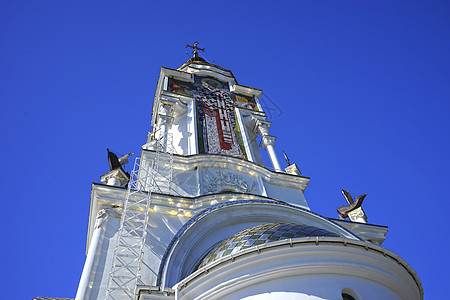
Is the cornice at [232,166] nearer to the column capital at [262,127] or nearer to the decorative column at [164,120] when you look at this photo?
the decorative column at [164,120]

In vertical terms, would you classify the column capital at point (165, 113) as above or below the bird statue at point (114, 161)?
above

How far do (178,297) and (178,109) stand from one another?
11.9m

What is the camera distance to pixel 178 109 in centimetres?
1933

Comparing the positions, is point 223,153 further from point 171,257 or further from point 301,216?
point 171,257

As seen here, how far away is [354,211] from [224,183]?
5558 mm

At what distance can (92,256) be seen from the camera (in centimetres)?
1068

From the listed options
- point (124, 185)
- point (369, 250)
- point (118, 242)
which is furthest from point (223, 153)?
point (369, 250)

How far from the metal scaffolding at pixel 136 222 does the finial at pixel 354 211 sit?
7214mm

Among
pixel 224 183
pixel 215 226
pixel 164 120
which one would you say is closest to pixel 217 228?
pixel 215 226

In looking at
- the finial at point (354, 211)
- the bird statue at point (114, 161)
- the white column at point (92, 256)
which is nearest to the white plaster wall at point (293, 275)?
the white column at point (92, 256)

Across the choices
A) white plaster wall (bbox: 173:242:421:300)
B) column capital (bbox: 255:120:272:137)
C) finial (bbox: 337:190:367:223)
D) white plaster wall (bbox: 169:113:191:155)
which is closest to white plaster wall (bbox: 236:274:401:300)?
white plaster wall (bbox: 173:242:421:300)

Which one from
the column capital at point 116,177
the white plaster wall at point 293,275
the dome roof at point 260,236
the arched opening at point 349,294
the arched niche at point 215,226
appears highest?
the column capital at point 116,177

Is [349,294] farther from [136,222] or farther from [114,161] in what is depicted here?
[114,161]

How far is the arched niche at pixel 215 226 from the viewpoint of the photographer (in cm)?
1039
